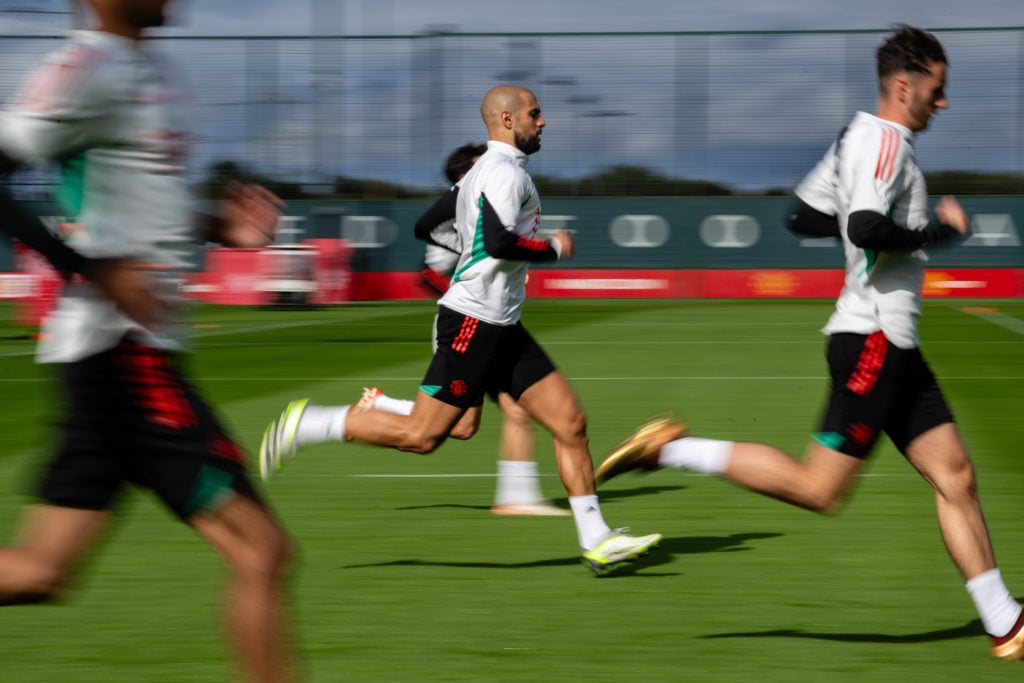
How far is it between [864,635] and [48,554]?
8.99 ft

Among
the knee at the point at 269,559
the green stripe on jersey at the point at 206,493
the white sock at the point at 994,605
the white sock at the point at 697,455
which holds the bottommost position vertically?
the white sock at the point at 994,605

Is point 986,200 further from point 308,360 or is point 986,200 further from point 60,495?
point 60,495

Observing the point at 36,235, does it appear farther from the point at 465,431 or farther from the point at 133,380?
the point at 465,431

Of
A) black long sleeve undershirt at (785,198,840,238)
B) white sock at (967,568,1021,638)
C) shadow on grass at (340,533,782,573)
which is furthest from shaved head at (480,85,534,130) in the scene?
white sock at (967,568,1021,638)

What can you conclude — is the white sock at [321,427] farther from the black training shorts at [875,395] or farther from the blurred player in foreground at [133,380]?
the blurred player in foreground at [133,380]

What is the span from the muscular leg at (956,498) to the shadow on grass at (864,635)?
0.32 m

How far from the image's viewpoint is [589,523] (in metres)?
6.04

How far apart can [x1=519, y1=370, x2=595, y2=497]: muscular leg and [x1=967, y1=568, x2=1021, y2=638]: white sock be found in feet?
5.86

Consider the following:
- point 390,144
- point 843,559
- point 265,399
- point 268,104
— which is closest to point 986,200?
point 390,144

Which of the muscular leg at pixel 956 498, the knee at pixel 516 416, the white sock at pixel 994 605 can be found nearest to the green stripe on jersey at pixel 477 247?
the knee at pixel 516 416

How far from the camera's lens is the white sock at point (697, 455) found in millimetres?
5020

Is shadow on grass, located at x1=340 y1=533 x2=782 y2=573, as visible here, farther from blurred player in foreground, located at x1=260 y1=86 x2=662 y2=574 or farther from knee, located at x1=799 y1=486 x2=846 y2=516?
knee, located at x1=799 y1=486 x2=846 y2=516

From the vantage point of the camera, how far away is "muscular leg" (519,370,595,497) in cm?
616

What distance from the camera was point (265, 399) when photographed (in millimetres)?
12969
